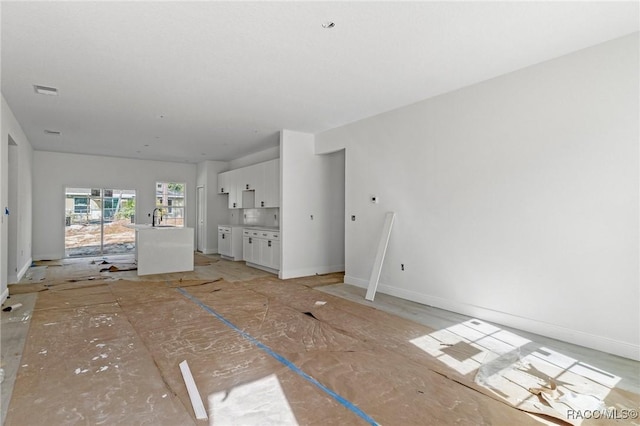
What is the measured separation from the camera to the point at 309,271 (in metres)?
6.66

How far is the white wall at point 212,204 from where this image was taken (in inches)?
394

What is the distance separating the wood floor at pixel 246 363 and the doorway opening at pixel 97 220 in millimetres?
4873

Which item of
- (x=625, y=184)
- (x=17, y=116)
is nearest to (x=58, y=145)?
(x=17, y=116)

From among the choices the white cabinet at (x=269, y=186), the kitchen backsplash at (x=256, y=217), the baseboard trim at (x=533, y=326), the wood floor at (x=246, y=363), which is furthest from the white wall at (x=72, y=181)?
the baseboard trim at (x=533, y=326)

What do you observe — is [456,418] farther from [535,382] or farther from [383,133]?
[383,133]

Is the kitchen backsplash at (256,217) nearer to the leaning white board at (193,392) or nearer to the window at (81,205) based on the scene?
the window at (81,205)

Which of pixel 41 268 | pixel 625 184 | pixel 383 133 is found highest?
pixel 383 133

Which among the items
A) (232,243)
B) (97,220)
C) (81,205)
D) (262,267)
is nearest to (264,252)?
(262,267)

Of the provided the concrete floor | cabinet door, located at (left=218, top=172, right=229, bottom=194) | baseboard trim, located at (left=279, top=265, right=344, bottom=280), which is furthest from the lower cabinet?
cabinet door, located at (left=218, top=172, right=229, bottom=194)

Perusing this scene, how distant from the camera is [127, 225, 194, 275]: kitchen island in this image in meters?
6.59

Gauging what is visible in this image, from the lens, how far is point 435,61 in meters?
3.44

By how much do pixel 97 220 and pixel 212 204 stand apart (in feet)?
10.3

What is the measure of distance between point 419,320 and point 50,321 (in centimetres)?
426

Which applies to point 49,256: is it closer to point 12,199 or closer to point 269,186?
point 12,199
